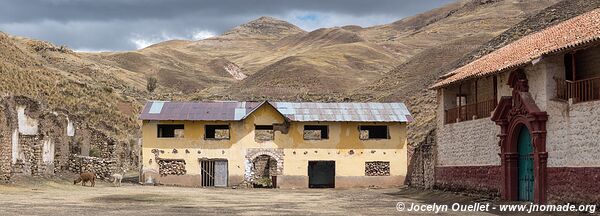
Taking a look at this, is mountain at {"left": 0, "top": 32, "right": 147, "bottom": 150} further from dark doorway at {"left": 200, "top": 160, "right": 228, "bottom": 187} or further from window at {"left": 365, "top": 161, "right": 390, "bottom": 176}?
window at {"left": 365, "top": 161, "right": 390, "bottom": 176}

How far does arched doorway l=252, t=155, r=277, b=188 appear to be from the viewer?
145ft

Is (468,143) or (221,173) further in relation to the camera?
(221,173)

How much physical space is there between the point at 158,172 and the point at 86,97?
22206mm

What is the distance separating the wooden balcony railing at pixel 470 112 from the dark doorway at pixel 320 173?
13.1 metres

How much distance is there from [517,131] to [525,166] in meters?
1.29

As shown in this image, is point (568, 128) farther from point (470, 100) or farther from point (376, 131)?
point (376, 131)

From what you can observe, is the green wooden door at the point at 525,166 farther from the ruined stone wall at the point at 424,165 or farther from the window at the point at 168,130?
the window at the point at 168,130

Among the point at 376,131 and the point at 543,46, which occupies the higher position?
the point at 543,46

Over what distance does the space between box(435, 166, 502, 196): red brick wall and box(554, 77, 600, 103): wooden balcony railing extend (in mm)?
5174

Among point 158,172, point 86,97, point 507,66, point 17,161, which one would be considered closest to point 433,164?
point 507,66

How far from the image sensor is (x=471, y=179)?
1238 inches

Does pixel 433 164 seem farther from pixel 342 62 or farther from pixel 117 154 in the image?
pixel 342 62

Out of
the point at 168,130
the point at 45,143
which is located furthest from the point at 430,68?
the point at 45,143

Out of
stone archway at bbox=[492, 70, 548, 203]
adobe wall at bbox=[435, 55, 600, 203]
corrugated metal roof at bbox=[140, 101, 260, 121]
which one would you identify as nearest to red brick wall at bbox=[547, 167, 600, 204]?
adobe wall at bbox=[435, 55, 600, 203]
